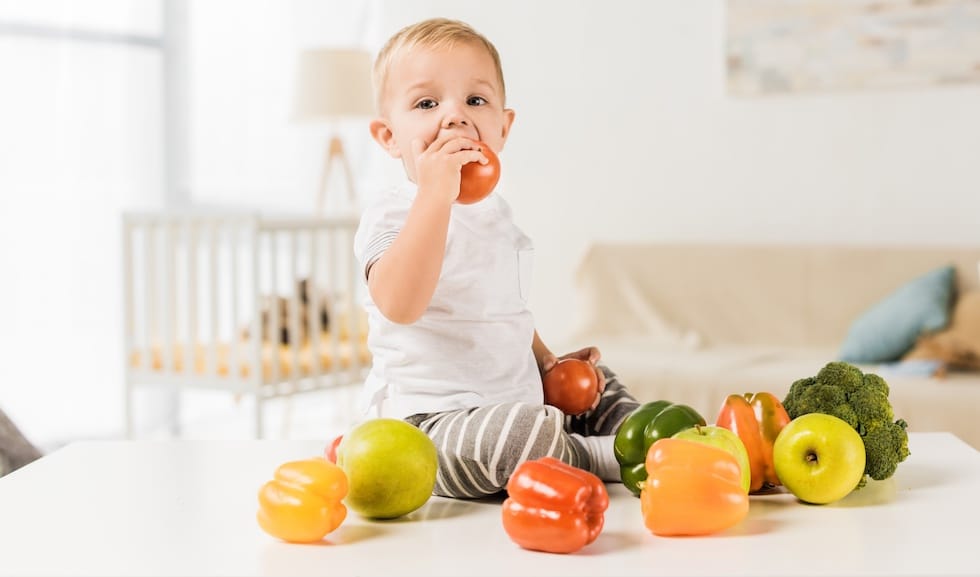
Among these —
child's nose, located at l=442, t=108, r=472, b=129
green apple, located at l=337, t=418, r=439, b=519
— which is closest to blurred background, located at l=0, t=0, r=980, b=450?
child's nose, located at l=442, t=108, r=472, b=129

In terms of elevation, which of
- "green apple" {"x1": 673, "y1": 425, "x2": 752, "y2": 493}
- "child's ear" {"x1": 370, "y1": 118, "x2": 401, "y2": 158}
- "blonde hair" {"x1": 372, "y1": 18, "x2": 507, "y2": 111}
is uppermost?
"blonde hair" {"x1": 372, "y1": 18, "x2": 507, "y2": 111}

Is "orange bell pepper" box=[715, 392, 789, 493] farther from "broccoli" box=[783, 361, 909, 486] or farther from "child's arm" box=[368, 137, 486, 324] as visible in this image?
"child's arm" box=[368, 137, 486, 324]

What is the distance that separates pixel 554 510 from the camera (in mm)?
1000

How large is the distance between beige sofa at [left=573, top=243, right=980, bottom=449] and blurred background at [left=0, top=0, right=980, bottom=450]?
0.13 m

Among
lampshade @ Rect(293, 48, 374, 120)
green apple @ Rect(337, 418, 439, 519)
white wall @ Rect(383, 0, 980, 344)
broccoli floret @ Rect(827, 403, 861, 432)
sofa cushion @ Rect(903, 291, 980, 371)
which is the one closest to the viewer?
green apple @ Rect(337, 418, 439, 519)

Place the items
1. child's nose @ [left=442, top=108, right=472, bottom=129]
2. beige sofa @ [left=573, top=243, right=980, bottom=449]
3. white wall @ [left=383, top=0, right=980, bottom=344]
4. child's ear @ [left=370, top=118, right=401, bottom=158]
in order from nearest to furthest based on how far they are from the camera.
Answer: child's nose @ [left=442, top=108, right=472, bottom=129]
child's ear @ [left=370, top=118, right=401, bottom=158]
beige sofa @ [left=573, top=243, right=980, bottom=449]
white wall @ [left=383, top=0, right=980, bottom=344]

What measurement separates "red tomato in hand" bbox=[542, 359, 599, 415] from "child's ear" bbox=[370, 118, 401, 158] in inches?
13.8

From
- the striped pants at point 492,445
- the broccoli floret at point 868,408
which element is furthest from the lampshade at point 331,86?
the broccoli floret at point 868,408

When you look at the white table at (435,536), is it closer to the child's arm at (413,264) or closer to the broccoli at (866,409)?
the broccoli at (866,409)

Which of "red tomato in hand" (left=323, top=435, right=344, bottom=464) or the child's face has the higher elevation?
the child's face

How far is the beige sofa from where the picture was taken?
A: 11.7ft

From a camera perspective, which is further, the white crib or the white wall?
the white wall

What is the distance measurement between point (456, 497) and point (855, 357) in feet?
8.85

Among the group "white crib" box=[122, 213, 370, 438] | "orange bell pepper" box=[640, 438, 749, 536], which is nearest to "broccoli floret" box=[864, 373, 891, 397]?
"orange bell pepper" box=[640, 438, 749, 536]
